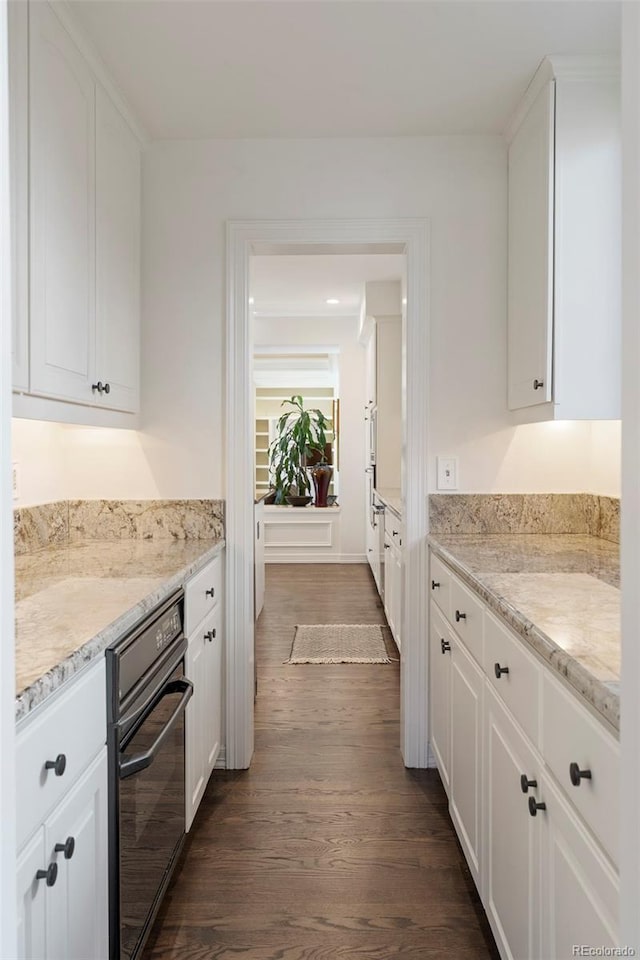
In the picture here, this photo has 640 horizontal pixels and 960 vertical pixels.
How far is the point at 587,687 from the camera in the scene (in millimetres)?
983

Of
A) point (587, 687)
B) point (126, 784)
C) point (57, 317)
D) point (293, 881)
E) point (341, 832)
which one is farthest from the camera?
point (341, 832)

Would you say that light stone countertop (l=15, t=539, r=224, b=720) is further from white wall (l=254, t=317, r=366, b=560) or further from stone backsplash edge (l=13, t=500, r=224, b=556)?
white wall (l=254, t=317, r=366, b=560)

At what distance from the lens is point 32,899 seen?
3.21 feet

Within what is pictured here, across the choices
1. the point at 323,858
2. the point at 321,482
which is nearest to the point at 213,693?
the point at 323,858

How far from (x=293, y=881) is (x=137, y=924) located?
2.06 ft

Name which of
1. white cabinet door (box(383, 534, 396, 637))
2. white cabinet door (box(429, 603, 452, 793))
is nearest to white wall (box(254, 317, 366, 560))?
white cabinet door (box(383, 534, 396, 637))

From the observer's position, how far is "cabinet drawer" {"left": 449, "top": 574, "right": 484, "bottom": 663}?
1767 mm

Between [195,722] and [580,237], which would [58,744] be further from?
[580,237]

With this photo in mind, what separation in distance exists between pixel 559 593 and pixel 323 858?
1.18 metres

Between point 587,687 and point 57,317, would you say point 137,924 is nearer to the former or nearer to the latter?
point 587,687

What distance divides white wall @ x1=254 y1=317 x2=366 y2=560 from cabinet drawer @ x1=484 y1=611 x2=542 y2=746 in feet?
18.2

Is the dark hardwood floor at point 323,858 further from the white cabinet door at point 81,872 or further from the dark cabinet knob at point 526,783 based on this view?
the dark cabinet knob at point 526,783

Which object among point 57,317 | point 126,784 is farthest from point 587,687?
point 57,317

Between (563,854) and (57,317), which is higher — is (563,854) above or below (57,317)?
below
